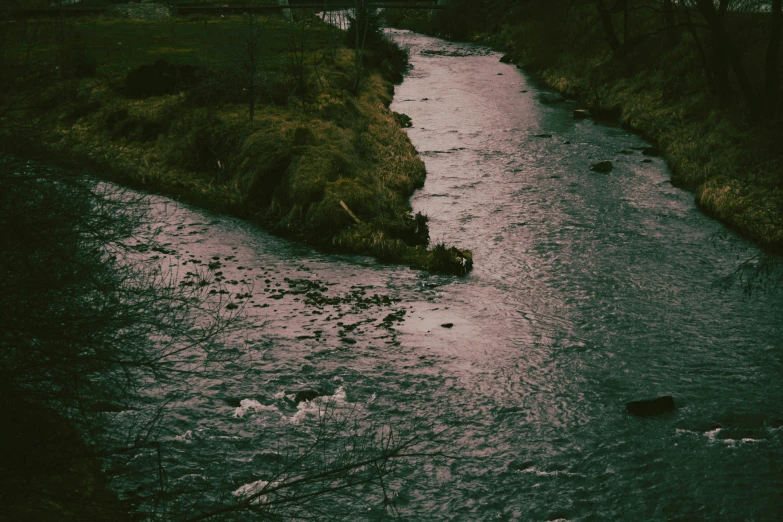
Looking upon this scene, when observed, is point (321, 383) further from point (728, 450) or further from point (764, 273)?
point (764, 273)

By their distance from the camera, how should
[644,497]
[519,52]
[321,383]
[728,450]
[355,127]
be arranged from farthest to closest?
[519,52], [355,127], [321,383], [728,450], [644,497]

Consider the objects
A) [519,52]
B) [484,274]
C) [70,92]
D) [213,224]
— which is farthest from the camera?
[519,52]

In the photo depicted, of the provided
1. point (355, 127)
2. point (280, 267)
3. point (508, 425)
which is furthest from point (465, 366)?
point (355, 127)

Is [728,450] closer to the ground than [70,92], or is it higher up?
closer to the ground

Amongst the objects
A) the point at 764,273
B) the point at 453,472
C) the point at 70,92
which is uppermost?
the point at 70,92

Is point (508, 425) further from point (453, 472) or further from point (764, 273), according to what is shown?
point (764, 273)

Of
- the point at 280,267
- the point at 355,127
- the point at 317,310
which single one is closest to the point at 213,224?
the point at 280,267

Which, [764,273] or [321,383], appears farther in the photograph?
[764,273]

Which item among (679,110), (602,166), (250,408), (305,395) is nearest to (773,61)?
(602,166)

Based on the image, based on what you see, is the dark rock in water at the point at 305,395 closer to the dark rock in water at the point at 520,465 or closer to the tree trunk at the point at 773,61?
the dark rock in water at the point at 520,465
